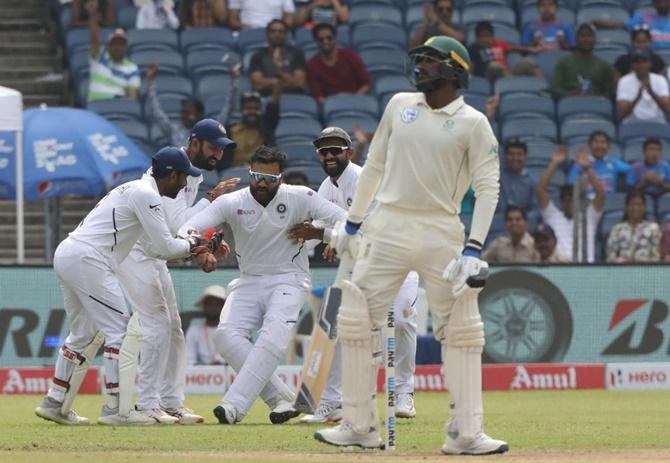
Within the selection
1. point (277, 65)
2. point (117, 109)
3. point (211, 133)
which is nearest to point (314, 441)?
point (211, 133)

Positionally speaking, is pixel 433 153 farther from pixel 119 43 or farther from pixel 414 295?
pixel 119 43

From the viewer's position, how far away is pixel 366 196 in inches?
370

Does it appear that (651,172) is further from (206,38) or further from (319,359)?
(319,359)

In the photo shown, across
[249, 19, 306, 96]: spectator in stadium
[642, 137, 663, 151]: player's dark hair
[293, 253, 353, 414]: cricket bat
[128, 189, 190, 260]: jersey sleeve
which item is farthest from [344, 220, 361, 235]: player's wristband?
[249, 19, 306, 96]: spectator in stadium

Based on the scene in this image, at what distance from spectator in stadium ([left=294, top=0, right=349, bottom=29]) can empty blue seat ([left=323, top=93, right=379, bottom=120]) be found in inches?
59.2

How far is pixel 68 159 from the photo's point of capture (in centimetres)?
1775

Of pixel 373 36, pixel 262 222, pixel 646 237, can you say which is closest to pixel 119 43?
pixel 373 36

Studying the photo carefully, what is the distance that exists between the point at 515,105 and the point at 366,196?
11.7 meters

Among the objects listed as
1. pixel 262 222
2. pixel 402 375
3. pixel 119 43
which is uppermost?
pixel 119 43

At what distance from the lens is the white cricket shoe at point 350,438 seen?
936cm

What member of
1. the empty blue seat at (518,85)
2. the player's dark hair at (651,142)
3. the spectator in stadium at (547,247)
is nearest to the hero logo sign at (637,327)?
the spectator in stadium at (547,247)

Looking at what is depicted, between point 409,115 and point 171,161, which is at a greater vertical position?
point 409,115

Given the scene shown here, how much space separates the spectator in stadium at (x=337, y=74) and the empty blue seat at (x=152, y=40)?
5.90 feet

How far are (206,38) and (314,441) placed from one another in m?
11.8
